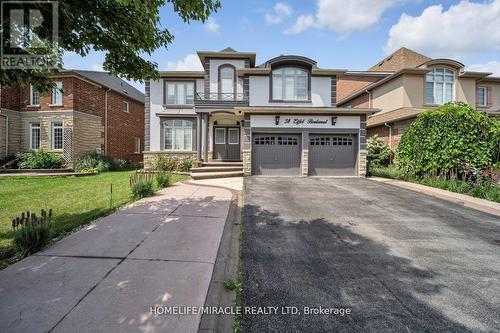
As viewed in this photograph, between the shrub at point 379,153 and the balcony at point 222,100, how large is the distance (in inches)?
361

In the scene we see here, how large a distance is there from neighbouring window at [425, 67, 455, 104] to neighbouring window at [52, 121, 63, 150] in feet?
85.3

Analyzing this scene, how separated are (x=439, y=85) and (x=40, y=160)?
27.6 metres

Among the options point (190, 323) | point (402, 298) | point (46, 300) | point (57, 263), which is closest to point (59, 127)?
point (57, 263)

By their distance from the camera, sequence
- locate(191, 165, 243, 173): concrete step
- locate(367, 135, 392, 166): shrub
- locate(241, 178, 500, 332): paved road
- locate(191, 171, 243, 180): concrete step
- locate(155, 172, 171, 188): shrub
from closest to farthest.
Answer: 1. locate(241, 178, 500, 332): paved road
2. locate(155, 172, 171, 188): shrub
3. locate(191, 171, 243, 180): concrete step
4. locate(191, 165, 243, 173): concrete step
5. locate(367, 135, 392, 166): shrub

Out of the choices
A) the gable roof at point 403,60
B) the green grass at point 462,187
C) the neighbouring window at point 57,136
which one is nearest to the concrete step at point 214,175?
the green grass at point 462,187

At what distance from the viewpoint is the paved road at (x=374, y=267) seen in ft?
8.55

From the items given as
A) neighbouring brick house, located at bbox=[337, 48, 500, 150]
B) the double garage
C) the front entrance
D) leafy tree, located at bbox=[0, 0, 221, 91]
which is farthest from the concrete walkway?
neighbouring brick house, located at bbox=[337, 48, 500, 150]

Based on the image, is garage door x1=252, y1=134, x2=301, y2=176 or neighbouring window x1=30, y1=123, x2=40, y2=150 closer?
garage door x1=252, y1=134, x2=301, y2=176

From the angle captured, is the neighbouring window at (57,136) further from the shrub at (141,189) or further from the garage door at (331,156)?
the garage door at (331,156)

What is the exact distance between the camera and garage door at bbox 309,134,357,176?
45.8ft

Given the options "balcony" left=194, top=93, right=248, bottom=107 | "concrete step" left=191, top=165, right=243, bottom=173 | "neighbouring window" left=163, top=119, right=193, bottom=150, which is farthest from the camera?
"neighbouring window" left=163, top=119, right=193, bottom=150

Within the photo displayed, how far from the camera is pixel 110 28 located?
4.62 m

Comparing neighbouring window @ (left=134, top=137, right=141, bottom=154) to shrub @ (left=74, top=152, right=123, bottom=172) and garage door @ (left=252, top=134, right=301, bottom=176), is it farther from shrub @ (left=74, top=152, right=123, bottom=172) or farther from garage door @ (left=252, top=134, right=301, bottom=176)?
garage door @ (left=252, top=134, right=301, bottom=176)

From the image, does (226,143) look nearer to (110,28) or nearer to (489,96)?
(110,28)
